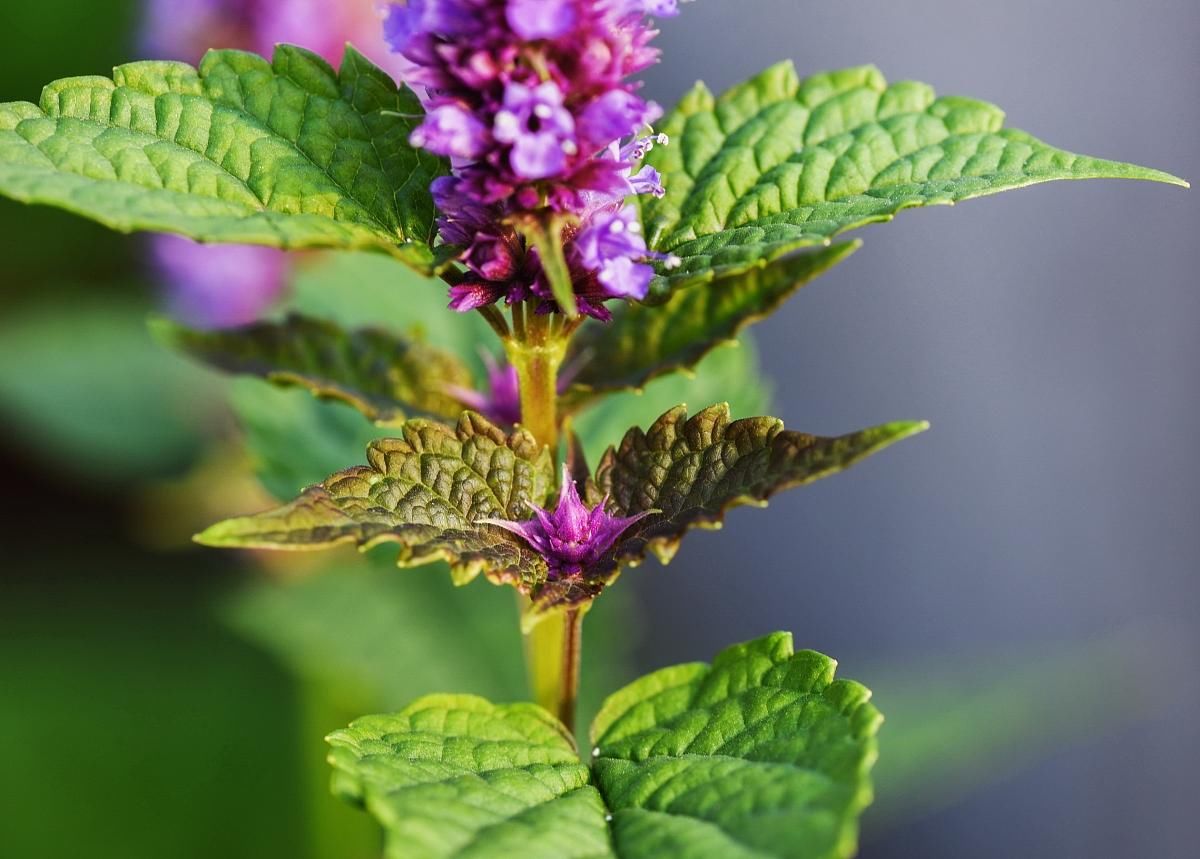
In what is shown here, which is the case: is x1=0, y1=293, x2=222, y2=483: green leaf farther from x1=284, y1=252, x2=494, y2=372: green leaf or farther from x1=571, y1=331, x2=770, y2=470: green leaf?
x1=571, y1=331, x2=770, y2=470: green leaf

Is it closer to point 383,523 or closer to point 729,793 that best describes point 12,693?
point 383,523

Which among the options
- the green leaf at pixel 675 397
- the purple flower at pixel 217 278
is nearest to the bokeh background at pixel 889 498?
the purple flower at pixel 217 278

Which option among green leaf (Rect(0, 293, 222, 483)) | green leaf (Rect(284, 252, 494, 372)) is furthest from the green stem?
green leaf (Rect(0, 293, 222, 483))

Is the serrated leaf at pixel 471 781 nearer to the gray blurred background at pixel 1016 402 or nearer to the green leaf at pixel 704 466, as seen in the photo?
the green leaf at pixel 704 466

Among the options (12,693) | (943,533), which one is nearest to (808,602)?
(943,533)

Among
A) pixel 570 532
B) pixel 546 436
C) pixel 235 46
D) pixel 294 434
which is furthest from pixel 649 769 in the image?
pixel 235 46

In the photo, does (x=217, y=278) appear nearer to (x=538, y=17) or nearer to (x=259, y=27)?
(x=259, y=27)
